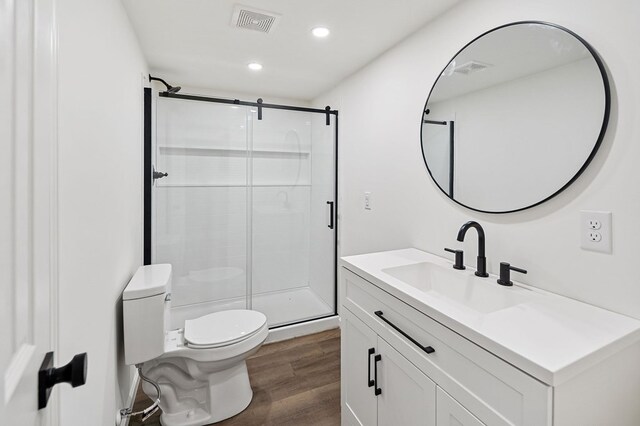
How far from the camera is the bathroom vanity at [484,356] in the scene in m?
0.77

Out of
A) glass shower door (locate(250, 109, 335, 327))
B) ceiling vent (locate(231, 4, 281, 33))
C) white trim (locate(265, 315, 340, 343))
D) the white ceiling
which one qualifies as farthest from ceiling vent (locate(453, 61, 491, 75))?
white trim (locate(265, 315, 340, 343))

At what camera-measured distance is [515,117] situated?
135 centimetres

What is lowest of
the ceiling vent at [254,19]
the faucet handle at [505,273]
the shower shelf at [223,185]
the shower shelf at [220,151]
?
the faucet handle at [505,273]

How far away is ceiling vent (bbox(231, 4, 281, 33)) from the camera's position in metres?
1.71

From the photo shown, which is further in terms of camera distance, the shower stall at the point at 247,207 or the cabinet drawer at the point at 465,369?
the shower stall at the point at 247,207

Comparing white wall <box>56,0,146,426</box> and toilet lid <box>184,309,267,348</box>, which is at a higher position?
white wall <box>56,0,146,426</box>

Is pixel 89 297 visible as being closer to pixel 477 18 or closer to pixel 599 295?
pixel 599 295

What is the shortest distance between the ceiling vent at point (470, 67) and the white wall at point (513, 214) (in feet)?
0.36

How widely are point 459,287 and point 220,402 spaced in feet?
4.86

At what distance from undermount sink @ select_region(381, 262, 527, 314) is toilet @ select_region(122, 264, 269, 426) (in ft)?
3.22

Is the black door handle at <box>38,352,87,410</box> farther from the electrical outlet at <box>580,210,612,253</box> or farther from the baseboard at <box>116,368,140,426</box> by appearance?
the electrical outlet at <box>580,210,612,253</box>

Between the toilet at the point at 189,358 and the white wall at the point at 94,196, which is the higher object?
the white wall at the point at 94,196

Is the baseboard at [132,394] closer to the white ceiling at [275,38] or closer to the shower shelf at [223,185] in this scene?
the shower shelf at [223,185]

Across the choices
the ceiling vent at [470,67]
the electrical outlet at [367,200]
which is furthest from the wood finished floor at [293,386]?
the ceiling vent at [470,67]
